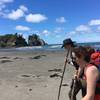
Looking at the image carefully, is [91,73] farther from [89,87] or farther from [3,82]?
[3,82]

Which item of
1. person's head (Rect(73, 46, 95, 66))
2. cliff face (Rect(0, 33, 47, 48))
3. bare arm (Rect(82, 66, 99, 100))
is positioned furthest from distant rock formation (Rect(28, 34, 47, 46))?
bare arm (Rect(82, 66, 99, 100))

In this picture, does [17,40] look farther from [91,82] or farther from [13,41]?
[91,82]

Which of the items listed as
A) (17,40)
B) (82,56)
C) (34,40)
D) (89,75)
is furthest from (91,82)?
(34,40)

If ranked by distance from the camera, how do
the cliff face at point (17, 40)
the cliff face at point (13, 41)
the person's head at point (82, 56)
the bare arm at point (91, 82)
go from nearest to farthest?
the bare arm at point (91, 82) → the person's head at point (82, 56) → the cliff face at point (13, 41) → the cliff face at point (17, 40)

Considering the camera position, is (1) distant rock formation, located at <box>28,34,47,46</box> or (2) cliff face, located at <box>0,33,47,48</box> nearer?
(2) cliff face, located at <box>0,33,47,48</box>

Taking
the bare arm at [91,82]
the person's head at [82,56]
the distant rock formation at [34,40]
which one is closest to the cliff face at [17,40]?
the distant rock formation at [34,40]

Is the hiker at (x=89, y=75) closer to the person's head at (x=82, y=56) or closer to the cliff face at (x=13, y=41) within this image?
the person's head at (x=82, y=56)

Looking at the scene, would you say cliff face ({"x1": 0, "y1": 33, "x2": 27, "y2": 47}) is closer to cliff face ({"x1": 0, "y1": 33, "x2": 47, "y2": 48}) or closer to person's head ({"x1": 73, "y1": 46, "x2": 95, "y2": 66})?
cliff face ({"x1": 0, "y1": 33, "x2": 47, "y2": 48})

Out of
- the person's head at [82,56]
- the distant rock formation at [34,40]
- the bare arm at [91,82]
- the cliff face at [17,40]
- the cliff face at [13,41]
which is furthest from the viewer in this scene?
the distant rock formation at [34,40]

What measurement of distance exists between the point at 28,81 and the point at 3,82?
1.04m

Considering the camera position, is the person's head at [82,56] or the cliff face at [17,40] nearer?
the person's head at [82,56]


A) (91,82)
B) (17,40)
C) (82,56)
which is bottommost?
(17,40)

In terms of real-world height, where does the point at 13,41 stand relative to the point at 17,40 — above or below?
below

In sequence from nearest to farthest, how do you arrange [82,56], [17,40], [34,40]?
[82,56] < [17,40] < [34,40]
